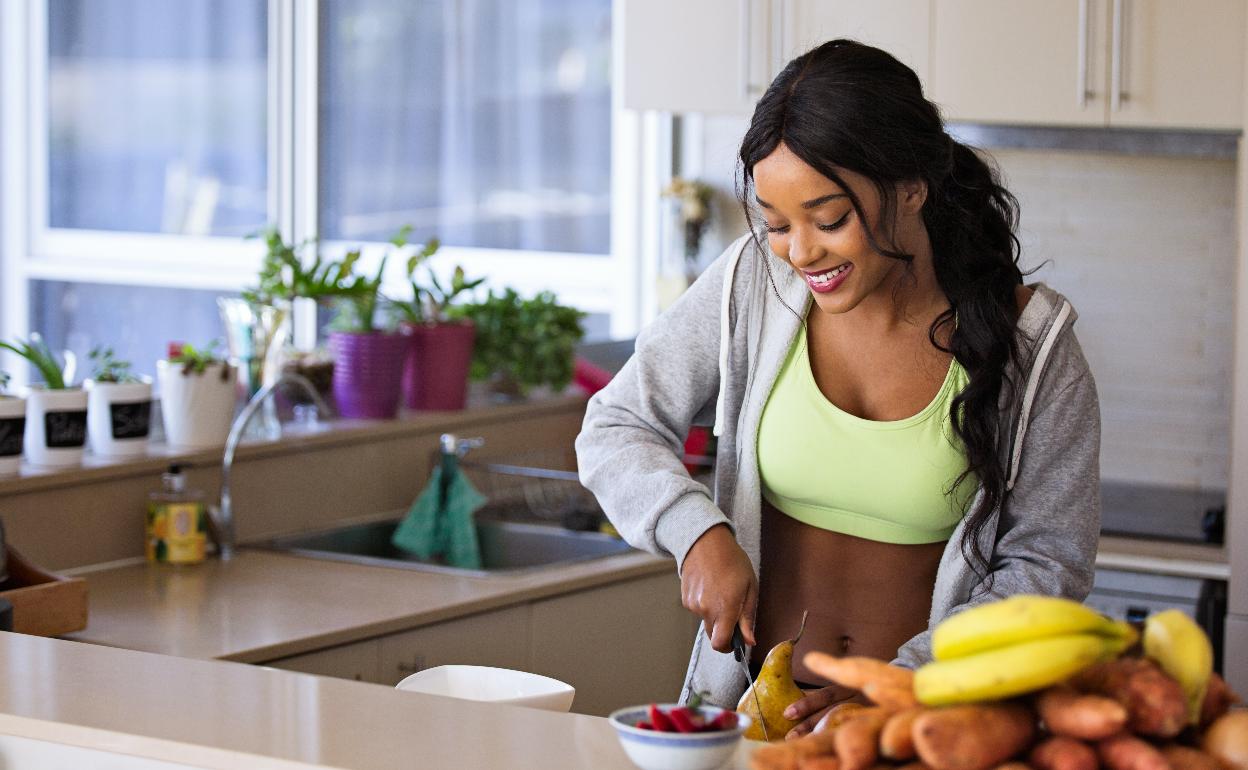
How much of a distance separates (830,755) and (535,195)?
12.3ft

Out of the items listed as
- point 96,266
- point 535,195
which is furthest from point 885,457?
point 96,266

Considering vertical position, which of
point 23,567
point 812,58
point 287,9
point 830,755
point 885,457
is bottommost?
point 23,567

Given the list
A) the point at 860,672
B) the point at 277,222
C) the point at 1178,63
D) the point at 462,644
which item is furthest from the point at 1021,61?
the point at 860,672

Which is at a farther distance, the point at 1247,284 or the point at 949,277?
the point at 1247,284

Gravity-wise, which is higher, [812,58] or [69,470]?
[812,58]

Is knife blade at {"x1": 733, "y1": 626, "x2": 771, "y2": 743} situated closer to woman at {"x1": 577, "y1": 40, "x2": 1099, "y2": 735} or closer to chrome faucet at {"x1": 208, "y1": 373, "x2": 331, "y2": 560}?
woman at {"x1": 577, "y1": 40, "x2": 1099, "y2": 735}

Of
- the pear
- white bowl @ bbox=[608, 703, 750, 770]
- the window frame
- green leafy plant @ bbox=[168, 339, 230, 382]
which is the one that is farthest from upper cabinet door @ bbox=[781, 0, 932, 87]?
white bowl @ bbox=[608, 703, 750, 770]

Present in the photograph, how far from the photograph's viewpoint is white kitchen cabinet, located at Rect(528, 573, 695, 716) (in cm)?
288

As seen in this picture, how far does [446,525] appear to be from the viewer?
325 centimetres

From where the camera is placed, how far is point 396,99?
4949 mm

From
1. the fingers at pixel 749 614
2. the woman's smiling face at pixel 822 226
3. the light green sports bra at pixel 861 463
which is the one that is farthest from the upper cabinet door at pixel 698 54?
the fingers at pixel 749 614

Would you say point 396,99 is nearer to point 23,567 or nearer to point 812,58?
point 23,567

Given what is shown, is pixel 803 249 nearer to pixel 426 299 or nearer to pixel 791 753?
pixel 791 753

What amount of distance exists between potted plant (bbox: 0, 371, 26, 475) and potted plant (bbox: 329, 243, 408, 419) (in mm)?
749
